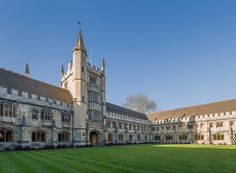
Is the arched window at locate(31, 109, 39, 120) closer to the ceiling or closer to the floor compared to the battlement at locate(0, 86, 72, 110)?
closer to the floor

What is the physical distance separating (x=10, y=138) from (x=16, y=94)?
460 cm

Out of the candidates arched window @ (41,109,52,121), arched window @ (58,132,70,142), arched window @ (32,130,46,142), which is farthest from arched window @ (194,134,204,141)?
arched window @ (32,130,46,142)

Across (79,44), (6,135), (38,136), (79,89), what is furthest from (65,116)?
(79,44)

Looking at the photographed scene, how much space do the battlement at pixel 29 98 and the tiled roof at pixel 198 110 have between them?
2967cm

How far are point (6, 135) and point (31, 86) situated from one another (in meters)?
7.34

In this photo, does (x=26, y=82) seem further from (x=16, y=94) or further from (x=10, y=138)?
(x=10, y=138)

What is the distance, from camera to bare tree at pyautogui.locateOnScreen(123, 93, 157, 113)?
227 ft

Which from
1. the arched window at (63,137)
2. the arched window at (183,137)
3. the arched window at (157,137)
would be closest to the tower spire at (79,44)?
the arched window at (63,137)

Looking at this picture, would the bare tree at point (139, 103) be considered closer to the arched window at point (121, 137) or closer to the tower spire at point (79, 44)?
the arched window at point (121, 137)

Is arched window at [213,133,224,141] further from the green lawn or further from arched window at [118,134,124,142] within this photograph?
the green lawn

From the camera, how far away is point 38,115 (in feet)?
92.2

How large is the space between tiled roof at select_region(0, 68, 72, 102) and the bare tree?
36.1m

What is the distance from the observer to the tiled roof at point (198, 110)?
4662cm

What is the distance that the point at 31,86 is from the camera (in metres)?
29.9
